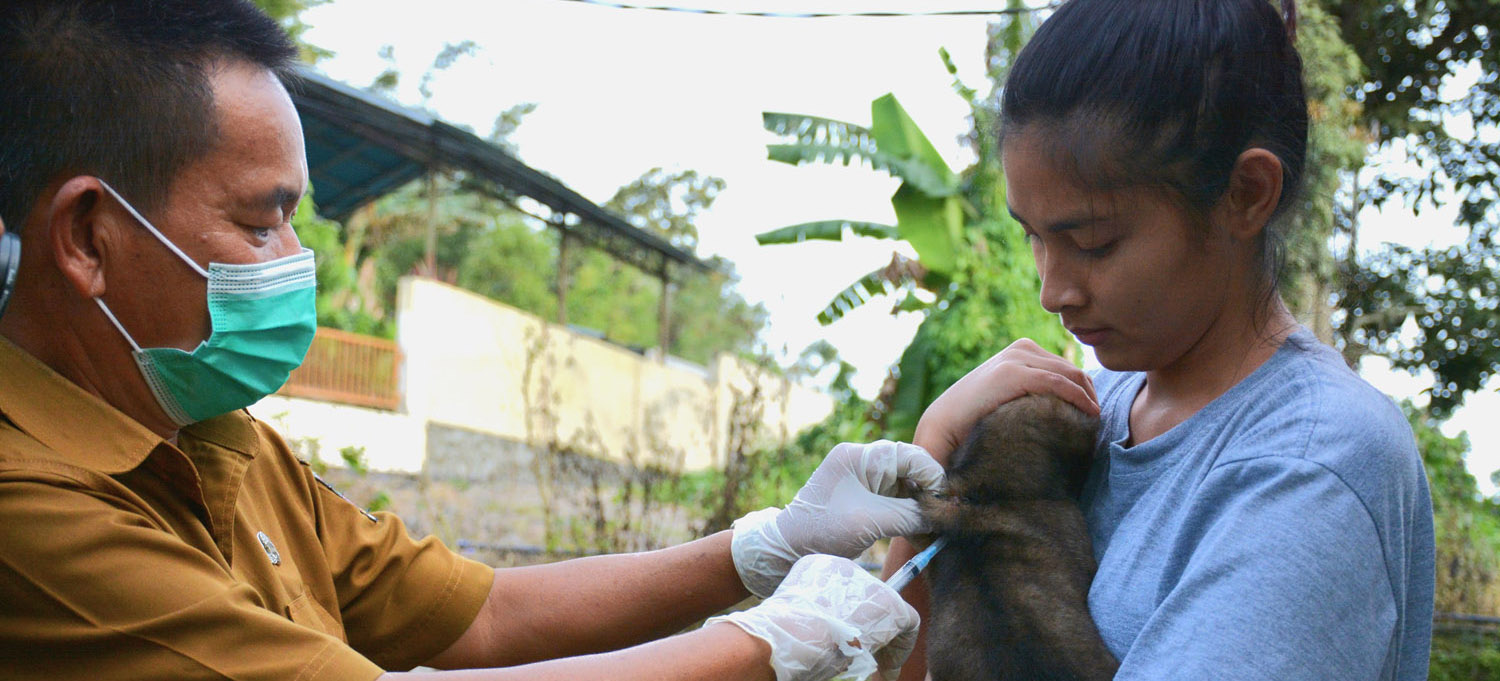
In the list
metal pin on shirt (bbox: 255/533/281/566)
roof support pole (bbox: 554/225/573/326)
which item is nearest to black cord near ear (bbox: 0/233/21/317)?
metal pin on shirt (bbox: 255/533/281/566)

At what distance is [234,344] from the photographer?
2.22m

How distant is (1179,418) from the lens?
1.84 m

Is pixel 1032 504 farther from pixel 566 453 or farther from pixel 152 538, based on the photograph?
pixel 566 453

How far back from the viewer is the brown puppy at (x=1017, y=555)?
1.82 metres

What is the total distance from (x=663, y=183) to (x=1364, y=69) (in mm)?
20186

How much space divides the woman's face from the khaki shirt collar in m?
1.61

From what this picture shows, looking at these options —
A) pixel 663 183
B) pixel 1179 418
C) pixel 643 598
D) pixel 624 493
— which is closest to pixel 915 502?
pixel 1179 418

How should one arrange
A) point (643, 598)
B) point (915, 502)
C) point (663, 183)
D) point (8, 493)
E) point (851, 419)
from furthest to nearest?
1. point (663, 183)
2. point (851, 419)
3. point (643, 598)
4. point (915, 502)
5. point (8, 493)

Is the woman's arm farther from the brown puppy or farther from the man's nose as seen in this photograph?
the man's nose

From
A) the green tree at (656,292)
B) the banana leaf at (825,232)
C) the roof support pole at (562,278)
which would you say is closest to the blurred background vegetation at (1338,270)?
the banana leaf at (825,232)

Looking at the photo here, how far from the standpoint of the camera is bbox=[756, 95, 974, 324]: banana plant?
8641mm

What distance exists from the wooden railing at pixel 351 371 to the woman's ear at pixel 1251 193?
12.3 m

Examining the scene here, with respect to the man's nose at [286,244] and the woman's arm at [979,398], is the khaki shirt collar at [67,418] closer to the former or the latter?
the man's nose at [286,244]

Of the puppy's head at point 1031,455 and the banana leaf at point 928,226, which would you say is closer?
the puppy's head at point 1031,455
